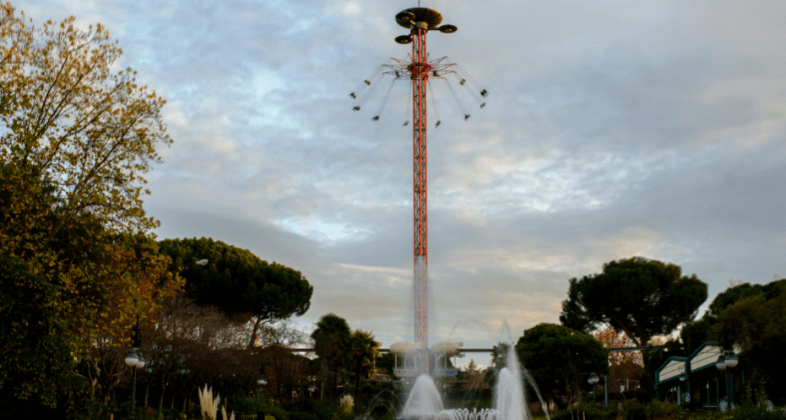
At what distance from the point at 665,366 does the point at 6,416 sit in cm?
3825

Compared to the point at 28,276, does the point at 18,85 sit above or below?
above

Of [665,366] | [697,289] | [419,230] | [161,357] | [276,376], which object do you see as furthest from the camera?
[697,289]

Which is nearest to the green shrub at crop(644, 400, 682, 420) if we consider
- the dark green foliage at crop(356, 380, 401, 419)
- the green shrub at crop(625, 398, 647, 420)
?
the green shrub at crop(625, 398, 647, 420)

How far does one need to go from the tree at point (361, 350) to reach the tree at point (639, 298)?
24162mm

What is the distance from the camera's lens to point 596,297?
5378 centimetres

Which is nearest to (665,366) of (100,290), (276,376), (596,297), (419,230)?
(596,297)

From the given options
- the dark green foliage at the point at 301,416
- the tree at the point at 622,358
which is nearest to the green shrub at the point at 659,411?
the dark green foliage at the point at 301,416

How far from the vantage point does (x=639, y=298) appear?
5194 centimetres

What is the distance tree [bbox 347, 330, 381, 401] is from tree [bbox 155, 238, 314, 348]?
10.4 metres

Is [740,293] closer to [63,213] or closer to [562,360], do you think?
[562,360]

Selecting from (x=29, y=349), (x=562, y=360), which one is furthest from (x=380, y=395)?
(x=29, y=349)

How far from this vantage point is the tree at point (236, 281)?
147 feet

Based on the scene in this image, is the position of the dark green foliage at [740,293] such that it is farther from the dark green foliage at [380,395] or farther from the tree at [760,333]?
the dark green foliage at [380,395]

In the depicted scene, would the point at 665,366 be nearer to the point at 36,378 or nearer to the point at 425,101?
the point at 425,101
